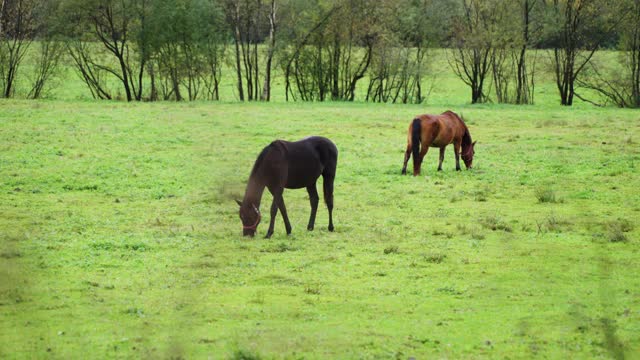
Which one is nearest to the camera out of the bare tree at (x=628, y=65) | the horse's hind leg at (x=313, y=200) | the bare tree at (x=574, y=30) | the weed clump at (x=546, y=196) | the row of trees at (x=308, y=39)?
the horse's hind leg at (x=313, y=200)

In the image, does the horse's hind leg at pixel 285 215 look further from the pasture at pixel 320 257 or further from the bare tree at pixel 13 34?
the bare tree at pixel 13 34

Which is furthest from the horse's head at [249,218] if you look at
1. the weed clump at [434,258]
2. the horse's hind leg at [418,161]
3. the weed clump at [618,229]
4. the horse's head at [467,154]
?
the horse's head at [467,154]

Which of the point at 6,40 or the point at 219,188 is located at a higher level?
the point at 6,40

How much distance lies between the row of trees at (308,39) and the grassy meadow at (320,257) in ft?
71.7

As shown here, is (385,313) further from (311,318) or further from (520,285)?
(520,285)

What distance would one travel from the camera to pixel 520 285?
1222 centimetres

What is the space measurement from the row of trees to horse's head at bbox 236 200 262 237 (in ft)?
119

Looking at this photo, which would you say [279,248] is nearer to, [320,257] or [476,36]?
[320,257]

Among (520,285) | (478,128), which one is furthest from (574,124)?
(520,285)

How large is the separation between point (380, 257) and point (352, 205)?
5517 mm

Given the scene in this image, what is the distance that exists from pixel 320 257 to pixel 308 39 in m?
40.3

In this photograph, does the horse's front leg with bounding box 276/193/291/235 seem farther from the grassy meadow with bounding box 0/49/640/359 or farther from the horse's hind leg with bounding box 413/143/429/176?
the horse's hind leg with bounding box 413/143/429/176

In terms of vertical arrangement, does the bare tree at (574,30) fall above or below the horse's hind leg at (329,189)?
above

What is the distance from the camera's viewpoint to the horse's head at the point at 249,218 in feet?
48.5
